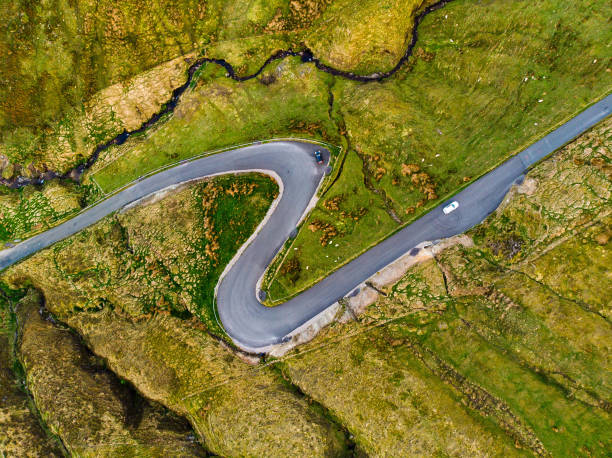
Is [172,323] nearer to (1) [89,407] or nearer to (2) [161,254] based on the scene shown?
(2) [161,254]

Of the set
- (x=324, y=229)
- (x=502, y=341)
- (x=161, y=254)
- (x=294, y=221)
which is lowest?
(x=502, y=341)

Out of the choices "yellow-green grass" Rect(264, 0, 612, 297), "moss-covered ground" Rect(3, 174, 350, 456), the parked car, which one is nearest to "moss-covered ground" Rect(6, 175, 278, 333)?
"moss-covered ground" Rect(3, 174, 350, 456)

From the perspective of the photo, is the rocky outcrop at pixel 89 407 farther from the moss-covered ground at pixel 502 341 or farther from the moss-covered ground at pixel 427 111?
the moss-covered ground at pixel 427 111

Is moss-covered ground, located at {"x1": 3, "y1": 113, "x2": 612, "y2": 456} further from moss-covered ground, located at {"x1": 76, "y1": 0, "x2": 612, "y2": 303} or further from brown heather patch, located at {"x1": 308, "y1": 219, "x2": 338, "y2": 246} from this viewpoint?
brown heather patch, located at {"x1": 308, "y1": 219, "x2": 338, "y2": 246}

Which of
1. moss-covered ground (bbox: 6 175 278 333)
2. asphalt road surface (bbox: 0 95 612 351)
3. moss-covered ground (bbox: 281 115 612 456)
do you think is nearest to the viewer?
moss-covered ground (bbox: 281 115 612 456)

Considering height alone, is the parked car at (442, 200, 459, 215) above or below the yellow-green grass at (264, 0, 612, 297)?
below

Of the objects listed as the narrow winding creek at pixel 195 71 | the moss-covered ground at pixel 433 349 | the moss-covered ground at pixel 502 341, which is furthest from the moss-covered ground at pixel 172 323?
the narrow winding creek at pixel 195 71

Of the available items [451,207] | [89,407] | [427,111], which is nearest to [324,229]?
[451,207]

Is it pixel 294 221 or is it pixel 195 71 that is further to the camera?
pixel 195 71

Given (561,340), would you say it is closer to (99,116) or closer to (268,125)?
(268,125)
